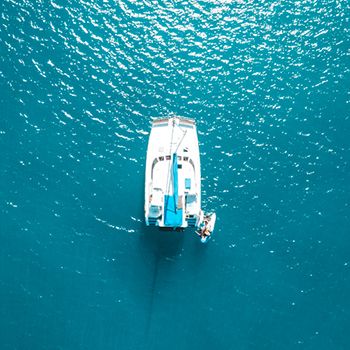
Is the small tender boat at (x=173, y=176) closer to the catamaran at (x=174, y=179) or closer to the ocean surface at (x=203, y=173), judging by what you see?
the catamaran at (x=174, y=179)

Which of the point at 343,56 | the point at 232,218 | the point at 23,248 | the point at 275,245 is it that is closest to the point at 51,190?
the point at 23,248

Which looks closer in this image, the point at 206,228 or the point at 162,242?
the point at 206,228

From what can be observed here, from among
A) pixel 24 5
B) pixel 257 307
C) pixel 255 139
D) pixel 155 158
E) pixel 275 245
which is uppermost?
pixel 24 5

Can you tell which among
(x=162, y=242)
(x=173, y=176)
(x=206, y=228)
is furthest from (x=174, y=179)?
(x=162, y=242)

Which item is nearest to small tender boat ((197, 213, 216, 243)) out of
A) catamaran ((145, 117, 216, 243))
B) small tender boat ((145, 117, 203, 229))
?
catamaran ((145, 117, 216, 243))

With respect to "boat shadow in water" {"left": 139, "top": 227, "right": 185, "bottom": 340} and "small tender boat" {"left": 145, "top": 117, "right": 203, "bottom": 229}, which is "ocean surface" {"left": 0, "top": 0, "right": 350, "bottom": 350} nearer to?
"boat shadow in water" {"left": 139, "top": 227, "right": 185, "bottom": 340}

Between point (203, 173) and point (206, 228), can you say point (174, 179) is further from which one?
point (206, 228)

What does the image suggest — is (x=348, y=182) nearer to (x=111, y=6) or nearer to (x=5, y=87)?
(x=111, y=6)
